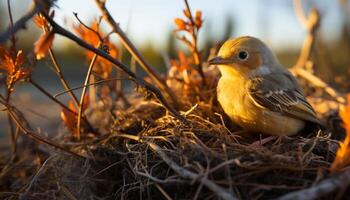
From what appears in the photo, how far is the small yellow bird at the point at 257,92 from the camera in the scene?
284 centimetres

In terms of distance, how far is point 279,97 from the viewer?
9.77 ft

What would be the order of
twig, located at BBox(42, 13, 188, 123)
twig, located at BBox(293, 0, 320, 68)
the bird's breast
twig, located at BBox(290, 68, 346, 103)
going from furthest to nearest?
twig, located at BBox(293, 0, 320, 68) < twig, located at BBox(290, 68, 346, 103) < the bird's breast < twig, located at BBox(42, 13, 188, 123)

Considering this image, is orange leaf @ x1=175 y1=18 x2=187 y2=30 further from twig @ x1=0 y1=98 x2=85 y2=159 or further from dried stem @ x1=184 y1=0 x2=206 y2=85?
twig @ x1=0 y1=98 x2=85 y2=159

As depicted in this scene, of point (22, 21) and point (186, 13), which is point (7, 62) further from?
point (186, 13)

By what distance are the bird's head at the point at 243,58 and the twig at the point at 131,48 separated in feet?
1.25

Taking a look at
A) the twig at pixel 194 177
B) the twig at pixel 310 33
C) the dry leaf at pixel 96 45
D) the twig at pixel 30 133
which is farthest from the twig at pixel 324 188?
the twig at pixel 310 33

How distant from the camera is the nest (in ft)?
6.16

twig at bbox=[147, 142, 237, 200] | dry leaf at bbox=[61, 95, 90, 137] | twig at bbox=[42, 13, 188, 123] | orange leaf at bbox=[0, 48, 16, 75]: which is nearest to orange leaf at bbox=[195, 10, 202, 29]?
twig at bbox=[42, 13, 188, 123]

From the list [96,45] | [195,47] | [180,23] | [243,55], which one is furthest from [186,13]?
[96,45]

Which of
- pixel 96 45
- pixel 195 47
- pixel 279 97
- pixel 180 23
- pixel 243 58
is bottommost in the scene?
pixel 279 97

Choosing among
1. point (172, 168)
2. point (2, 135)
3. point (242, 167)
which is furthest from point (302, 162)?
point (2, 135)

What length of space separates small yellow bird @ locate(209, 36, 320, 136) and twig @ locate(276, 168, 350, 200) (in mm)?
1026

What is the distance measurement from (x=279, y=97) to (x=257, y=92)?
181mm

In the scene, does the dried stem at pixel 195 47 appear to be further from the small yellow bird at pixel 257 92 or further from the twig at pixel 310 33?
the twig at pixel 310 33
